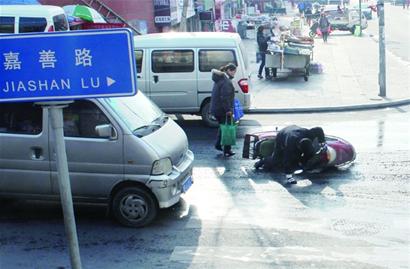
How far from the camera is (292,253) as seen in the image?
21.4 ft

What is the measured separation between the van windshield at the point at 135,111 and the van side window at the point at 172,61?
17.0 feet

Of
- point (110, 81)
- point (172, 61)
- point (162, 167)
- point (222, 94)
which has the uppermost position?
point (110, 81)

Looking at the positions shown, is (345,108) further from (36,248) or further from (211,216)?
(36,248)

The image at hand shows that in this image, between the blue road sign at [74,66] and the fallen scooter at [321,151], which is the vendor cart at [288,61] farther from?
the blue road sign at [74,66]

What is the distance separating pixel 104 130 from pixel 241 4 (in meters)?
44.7

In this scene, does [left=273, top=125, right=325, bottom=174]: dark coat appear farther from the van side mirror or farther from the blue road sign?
the blue road sign

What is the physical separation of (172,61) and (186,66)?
1.08 ft

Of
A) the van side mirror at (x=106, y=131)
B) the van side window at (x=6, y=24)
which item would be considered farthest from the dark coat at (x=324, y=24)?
the van side mirror at (x=106, y=131)

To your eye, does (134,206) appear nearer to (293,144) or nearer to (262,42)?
(293,144)

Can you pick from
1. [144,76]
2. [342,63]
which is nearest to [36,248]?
[144,76]

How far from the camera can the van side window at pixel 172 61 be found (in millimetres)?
13420

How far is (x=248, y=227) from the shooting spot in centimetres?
736

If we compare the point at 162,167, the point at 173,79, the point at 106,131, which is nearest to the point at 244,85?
the point at 173,79

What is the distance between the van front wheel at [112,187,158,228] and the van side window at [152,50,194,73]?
650cm
